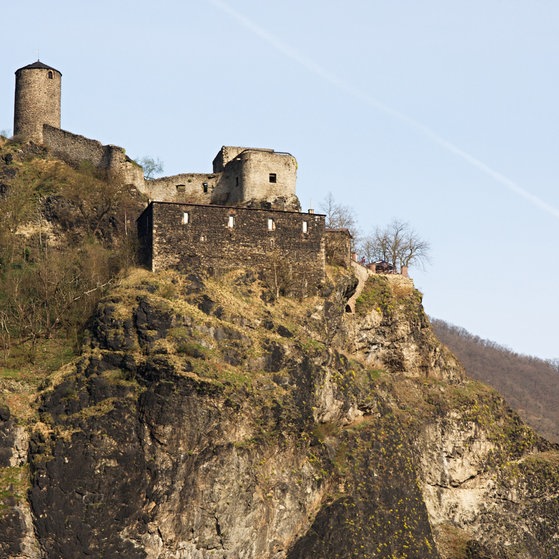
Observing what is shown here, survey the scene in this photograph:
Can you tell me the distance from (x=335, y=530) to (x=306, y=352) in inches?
294

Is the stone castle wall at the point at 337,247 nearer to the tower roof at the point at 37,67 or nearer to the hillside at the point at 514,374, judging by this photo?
the tower roof at the point at 37,67

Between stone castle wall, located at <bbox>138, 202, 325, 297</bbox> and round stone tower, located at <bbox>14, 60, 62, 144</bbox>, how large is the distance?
37.1 ft

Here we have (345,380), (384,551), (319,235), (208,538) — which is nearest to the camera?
(208,538)

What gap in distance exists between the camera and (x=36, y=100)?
6184cm

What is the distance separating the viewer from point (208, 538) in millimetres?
43469

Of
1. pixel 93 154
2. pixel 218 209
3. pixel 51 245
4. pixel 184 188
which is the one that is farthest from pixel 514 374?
pixel 218 209

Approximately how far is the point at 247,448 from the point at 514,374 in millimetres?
104284

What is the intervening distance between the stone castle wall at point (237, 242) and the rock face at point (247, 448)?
100 cm

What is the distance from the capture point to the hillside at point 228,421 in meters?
43.5

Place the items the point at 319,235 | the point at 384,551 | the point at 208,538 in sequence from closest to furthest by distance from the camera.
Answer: the point at 208,538 → the point at 384,551 → the point at 319,235

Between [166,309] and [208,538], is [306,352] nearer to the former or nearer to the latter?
[166,309]

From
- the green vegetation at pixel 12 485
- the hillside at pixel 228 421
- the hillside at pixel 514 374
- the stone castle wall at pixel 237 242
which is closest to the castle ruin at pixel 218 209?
the stone castle wall at pixel 237 242

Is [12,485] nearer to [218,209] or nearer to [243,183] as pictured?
[218,209]

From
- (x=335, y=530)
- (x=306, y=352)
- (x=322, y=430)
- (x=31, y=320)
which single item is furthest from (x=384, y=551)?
(x=31, y=320)
